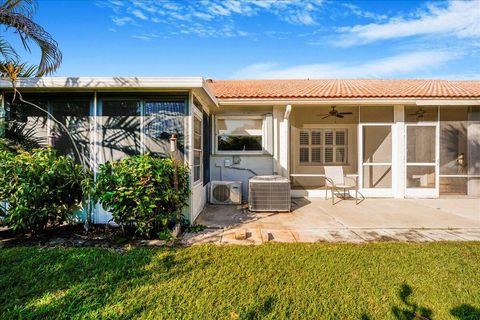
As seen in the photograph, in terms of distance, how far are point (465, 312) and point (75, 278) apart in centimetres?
454

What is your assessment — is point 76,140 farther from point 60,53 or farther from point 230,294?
point 230,294

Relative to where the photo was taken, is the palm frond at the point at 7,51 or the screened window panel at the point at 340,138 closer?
the palm frond at the point at 7,51

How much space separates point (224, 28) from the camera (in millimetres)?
10188

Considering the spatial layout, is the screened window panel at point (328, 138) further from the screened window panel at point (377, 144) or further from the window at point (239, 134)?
the window at point (239, 134)

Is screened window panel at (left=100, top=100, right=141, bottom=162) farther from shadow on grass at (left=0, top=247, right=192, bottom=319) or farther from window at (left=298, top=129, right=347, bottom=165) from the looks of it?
window at (left=298, top=129, right=347, bottom=165)

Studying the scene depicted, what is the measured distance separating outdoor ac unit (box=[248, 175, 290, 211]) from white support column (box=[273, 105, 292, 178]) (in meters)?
1.83

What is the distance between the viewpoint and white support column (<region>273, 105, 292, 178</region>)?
870 cm

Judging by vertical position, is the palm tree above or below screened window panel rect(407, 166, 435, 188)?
above

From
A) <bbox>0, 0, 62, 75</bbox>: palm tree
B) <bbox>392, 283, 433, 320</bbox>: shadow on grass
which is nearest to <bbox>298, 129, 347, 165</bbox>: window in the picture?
<bbox>392, 283, 433, 320</bbox>: shadow on grass

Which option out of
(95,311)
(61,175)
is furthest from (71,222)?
(95,311)

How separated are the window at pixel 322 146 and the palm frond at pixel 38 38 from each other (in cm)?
1036

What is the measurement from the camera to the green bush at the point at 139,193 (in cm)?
439

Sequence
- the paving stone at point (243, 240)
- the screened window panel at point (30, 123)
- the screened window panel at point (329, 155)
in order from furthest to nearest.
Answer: the screened window panel at point (329, 155)
the screened window panel at point (30, 123)
the paving stone at point (243, 240)

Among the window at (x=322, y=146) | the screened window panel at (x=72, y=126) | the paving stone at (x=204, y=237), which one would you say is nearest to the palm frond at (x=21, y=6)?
the screened window panel at (x=72, y=126)
